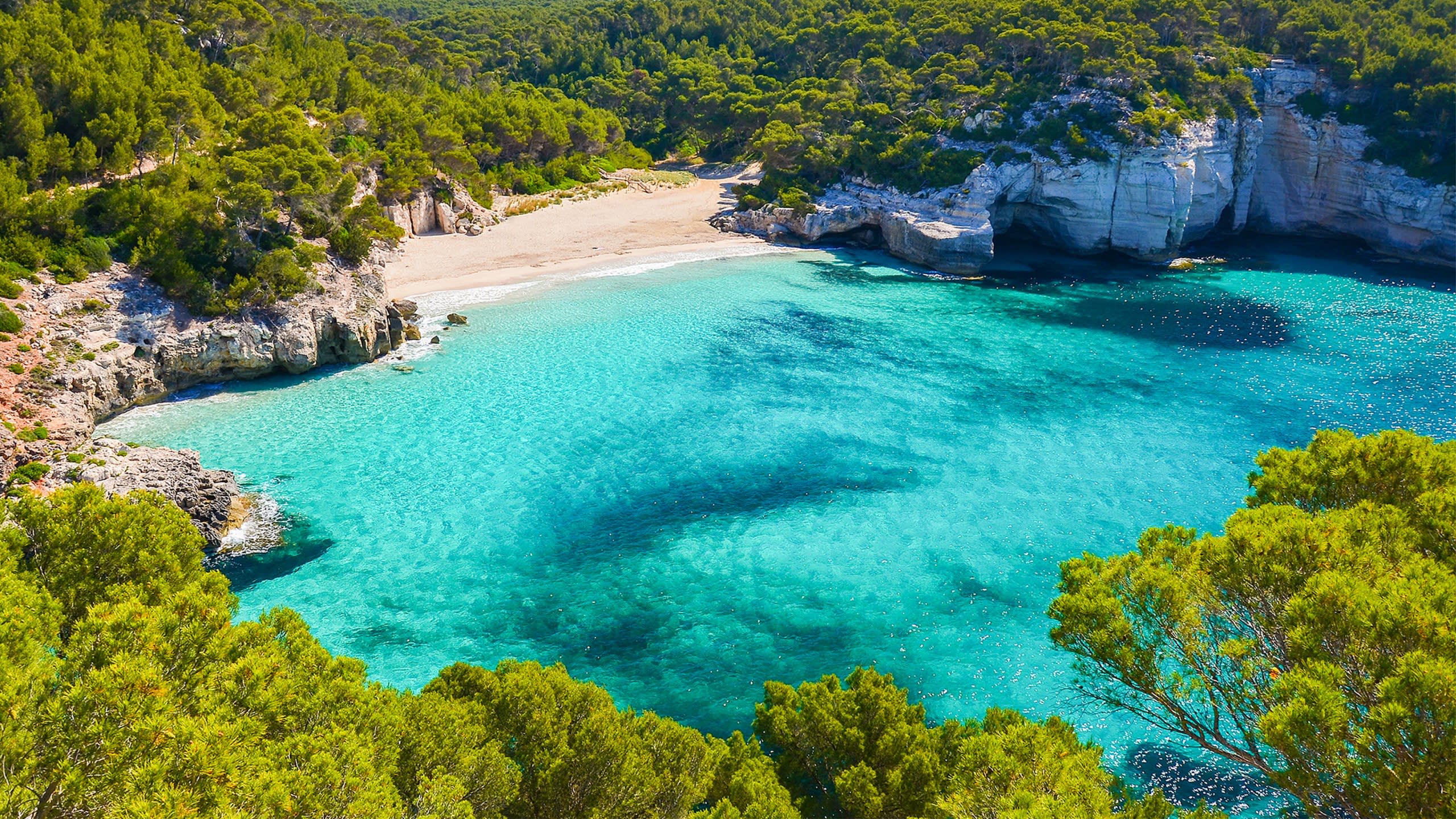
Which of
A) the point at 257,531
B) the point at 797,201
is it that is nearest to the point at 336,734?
the point at 257,531

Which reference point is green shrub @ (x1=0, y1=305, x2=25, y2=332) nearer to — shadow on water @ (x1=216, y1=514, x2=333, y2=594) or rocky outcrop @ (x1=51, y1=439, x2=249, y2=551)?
rocky outcrop @ (x1=51, y1=439, x2=249, y2=551)

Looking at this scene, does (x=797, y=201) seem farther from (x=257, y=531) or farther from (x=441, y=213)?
(x=257, y=531)

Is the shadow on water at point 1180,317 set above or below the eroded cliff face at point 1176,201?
below

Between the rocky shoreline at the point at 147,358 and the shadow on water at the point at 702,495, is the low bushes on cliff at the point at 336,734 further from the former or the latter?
the shadow on water at the point at 702,495

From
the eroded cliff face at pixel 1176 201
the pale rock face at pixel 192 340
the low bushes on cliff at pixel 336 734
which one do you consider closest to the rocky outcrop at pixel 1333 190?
the eroded cliff face at pixel 1176 201

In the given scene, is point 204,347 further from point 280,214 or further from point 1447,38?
point 1447,38
